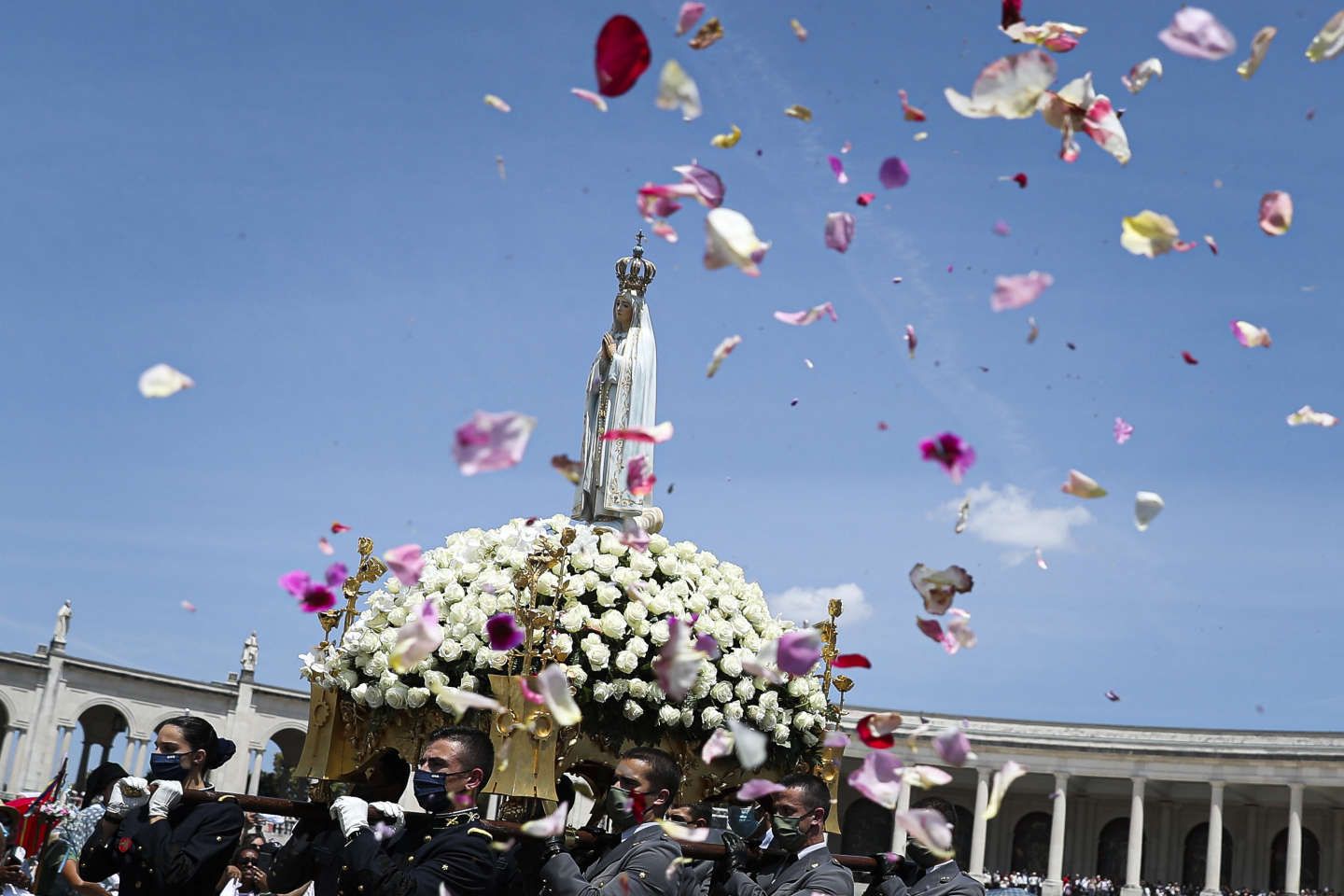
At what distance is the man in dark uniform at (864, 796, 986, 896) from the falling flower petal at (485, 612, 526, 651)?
2258 mm

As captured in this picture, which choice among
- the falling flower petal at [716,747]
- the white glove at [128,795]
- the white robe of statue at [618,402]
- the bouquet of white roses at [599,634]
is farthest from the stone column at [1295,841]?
the white glove at [128,795]

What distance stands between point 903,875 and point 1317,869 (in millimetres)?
65478

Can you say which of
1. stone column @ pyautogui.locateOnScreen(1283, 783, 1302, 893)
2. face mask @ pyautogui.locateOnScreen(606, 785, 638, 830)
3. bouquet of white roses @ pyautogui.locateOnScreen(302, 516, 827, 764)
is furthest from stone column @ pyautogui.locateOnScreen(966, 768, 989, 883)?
face mask @ pyautogui.locateOnScreen(606, 785, 638, 830)

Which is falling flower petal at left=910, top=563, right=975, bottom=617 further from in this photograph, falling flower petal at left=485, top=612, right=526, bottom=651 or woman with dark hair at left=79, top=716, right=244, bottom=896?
woman with dark hair at left=79, top=716, right=244, bottom=896

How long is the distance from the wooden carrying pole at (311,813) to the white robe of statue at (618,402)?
15.4ft

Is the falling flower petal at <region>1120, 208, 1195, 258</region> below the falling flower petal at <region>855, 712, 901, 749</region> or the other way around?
the other way around

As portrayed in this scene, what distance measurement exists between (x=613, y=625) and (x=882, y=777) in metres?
2.85

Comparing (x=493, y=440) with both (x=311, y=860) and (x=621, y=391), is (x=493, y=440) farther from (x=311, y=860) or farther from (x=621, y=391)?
(x=621, y=391)

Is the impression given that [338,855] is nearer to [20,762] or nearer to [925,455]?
[925,455]

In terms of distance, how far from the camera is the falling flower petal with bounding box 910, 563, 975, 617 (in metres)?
5.25

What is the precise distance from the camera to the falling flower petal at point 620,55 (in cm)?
458

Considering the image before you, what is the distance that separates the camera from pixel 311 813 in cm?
615

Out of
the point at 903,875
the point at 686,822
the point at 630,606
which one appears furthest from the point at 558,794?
the point at 903,875

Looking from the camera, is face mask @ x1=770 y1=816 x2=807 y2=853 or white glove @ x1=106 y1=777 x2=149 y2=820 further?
face mask @ x1=770 y1=816 x2=807 y2=853
